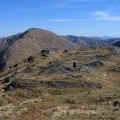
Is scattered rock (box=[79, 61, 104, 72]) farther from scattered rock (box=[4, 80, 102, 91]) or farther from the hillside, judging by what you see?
scattered rock (box=[4, 80, 102, 91])

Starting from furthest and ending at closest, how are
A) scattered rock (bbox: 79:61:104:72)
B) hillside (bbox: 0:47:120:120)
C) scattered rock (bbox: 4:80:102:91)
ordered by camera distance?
scattered rock (bbox: 79:61:104:72)
scattered rock (bbox: 4:80:102:91)
hillside (bbox: 0:47:120:120)

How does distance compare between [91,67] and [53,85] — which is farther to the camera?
[91,67]

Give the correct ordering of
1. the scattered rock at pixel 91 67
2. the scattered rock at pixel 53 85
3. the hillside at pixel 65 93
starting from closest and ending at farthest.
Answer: the hillside at pixel 65 93 → the scattered rock at pixel 53 85 → the scattered rock at pixel 91 67

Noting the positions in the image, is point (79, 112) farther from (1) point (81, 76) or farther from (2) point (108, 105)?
(1) point (81, 76)

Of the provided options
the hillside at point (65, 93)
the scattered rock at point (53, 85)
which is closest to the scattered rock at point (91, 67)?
the hillside at point (65, 93)

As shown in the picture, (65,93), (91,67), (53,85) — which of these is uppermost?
(91,67)

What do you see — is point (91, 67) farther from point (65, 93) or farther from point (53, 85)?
point (65, 93)

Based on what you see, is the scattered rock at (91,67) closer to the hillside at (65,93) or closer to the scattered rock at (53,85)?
the hillside at (65,93)

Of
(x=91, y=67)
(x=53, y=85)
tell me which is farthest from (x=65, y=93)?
(x=91, y=67)

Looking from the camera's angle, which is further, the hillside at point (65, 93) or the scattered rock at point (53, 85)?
the scattered rock at point (53, 85)

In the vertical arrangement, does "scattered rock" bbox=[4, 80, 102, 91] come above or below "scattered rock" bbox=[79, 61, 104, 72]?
below

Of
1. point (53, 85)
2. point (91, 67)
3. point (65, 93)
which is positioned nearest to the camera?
point (65, 93)

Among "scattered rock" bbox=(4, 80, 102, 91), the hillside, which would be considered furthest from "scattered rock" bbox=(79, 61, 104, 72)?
"scattered rock" bbox=(4, 80, 102, 91)

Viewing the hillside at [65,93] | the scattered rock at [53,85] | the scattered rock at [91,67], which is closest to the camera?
the hillside at [65,93]
